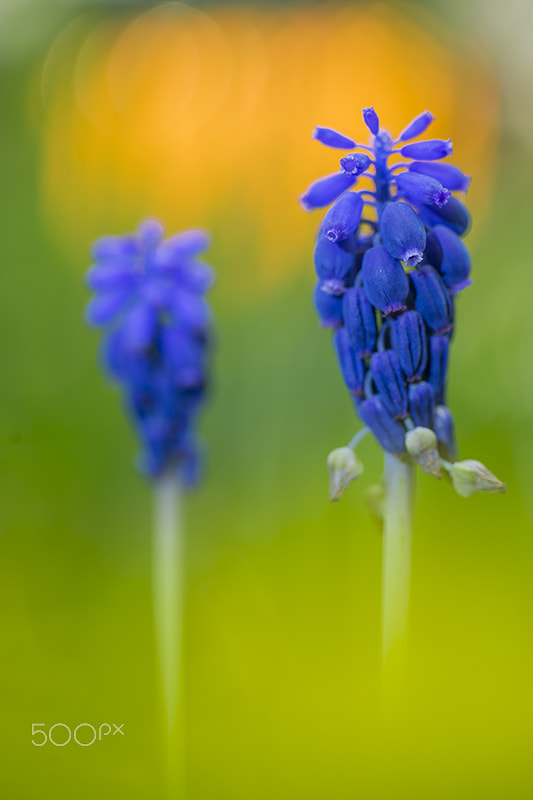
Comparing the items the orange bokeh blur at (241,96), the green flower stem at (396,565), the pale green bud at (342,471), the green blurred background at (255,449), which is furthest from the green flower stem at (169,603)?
the orange bokeh blur at (241,96)

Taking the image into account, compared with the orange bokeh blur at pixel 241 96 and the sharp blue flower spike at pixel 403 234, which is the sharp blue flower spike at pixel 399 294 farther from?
the orange bokeh blur at pixel 241 96

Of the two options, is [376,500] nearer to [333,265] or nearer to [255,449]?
[333,265]

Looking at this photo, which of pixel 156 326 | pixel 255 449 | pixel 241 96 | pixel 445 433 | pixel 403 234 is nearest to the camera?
pixel 403 234

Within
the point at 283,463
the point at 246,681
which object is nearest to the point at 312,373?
the point at 283,463

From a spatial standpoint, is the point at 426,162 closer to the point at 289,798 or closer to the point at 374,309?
the point at 374,309

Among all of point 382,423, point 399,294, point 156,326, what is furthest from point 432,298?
point 156,326

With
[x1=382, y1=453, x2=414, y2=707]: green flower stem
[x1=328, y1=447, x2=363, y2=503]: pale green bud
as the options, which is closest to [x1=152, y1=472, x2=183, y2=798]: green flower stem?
[x1=382, y1=453, x2=414, y2=707]: green flower stem

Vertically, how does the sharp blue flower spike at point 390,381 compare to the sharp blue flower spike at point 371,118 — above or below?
below
